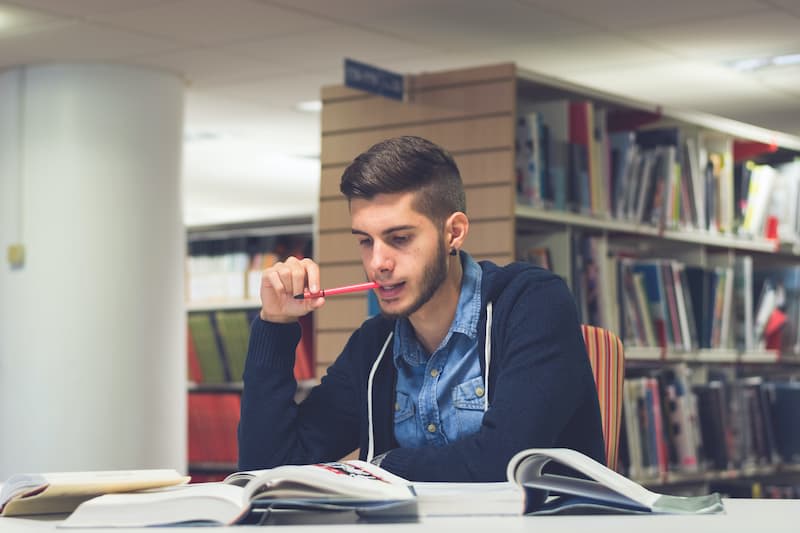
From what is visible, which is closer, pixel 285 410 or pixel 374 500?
pixel 374 500

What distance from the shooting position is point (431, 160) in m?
1.94

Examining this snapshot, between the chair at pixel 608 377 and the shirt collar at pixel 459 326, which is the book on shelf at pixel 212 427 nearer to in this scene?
the chair at pixel 608 377

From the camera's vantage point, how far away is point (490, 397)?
188 cm

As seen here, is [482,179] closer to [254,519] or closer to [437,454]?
[437,454]

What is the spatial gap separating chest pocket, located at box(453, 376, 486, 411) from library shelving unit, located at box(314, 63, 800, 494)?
1877 mm

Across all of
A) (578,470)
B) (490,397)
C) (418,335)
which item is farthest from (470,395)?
(578,470)

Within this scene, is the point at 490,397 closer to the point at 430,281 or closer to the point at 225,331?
the point at 430,281

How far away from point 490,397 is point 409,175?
1.20 ft

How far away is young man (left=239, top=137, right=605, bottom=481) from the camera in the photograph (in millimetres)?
1877

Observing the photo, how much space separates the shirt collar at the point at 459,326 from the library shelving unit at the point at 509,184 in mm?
1786

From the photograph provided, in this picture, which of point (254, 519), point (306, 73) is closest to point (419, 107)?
point (306, 73)

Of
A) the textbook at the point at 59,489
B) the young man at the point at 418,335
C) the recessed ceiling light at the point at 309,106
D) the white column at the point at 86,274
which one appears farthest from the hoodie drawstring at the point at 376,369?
the recessed ceiling light at the point at 309,106

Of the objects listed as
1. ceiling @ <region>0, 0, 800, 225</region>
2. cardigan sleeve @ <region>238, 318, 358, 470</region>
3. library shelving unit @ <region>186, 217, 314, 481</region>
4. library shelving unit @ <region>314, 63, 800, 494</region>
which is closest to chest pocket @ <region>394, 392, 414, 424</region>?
cardigan sleeve @ <region>238, 318, 358, 470</region>

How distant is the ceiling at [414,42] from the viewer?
457 cm
